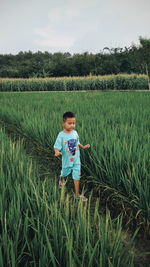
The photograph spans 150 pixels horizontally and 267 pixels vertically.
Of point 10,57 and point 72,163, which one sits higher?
point 10,57

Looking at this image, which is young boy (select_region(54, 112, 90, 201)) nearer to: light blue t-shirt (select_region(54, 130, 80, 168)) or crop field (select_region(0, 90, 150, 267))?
light blue t-shirt (select_region(54, 130, 80, 168))

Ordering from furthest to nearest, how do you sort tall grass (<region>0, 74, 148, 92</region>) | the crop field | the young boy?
1. tall grass (<region>0, 74, 148, 92</region>)
2. the young boy
3. the crop field

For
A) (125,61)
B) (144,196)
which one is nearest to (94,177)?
(144,196)

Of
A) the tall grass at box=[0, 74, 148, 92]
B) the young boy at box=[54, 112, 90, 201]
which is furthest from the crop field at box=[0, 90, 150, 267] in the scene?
the tall grass at box=[0, 74, 148, 92]

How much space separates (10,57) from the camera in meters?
45.1

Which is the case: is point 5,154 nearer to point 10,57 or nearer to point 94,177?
point 94,177

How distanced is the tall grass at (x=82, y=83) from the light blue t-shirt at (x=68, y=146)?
649 inches

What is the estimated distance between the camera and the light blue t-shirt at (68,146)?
2176mm

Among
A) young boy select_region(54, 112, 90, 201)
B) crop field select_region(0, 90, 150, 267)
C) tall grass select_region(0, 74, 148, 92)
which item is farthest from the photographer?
tall grass select_region(0, 74, 148, 92)

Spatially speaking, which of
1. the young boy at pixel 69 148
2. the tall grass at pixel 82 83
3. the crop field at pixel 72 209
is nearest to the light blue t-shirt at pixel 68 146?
the young boy at pixel 69 148

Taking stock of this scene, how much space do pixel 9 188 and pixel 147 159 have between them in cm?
108

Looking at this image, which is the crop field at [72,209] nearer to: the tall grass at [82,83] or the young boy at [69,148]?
the young boy at [69,148]

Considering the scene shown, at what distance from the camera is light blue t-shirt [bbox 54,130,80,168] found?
2176mm

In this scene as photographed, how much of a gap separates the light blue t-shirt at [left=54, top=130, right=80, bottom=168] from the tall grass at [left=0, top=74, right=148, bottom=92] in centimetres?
1649
